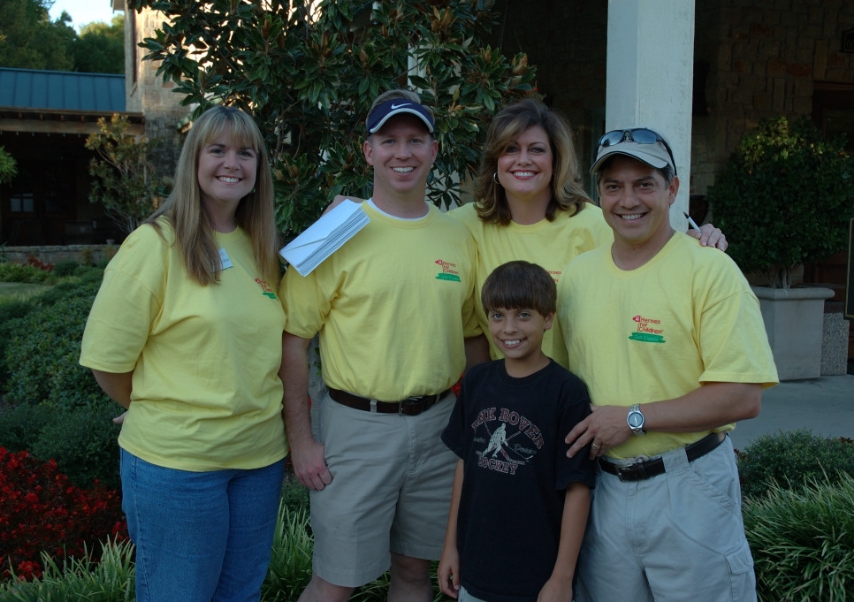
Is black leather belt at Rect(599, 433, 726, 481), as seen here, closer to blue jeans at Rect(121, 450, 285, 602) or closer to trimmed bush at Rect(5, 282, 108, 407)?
blue jeans at Rect(121, 450, 285, 602)

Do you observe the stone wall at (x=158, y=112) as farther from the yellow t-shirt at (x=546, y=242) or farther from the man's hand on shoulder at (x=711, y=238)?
the man's hand on shoulder at (x=711, y=238)

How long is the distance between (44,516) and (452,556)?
2.50m

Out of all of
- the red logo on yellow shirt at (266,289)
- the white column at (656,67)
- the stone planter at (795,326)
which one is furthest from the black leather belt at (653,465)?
the stone planter at (795,326)

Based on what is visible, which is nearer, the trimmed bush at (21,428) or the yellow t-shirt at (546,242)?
the yellow t-shirt at (546,242)

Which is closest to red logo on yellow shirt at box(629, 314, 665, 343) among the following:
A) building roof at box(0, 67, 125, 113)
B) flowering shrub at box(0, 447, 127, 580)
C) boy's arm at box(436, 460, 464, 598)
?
boy's arm at box(436, 460, 464, 598)

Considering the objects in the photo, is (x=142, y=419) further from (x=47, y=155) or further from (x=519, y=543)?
(x=47, y=155)

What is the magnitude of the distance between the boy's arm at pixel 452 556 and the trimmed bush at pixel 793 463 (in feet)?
8.25

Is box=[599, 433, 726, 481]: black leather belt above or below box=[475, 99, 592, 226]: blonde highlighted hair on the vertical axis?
below

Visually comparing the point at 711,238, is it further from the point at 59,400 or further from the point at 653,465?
the point at 59,400

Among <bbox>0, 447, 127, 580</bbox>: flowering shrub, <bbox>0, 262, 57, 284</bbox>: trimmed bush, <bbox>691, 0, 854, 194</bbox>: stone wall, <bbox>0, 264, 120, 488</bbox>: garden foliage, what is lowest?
<bbox>0, 447, 127, 580</bbox>: flowering shrub

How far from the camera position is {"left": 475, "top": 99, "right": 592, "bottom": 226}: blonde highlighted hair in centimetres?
288

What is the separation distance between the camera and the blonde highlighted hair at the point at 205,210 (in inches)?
100

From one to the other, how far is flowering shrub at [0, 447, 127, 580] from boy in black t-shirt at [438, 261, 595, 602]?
2284mm

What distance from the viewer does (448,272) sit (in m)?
2.85
